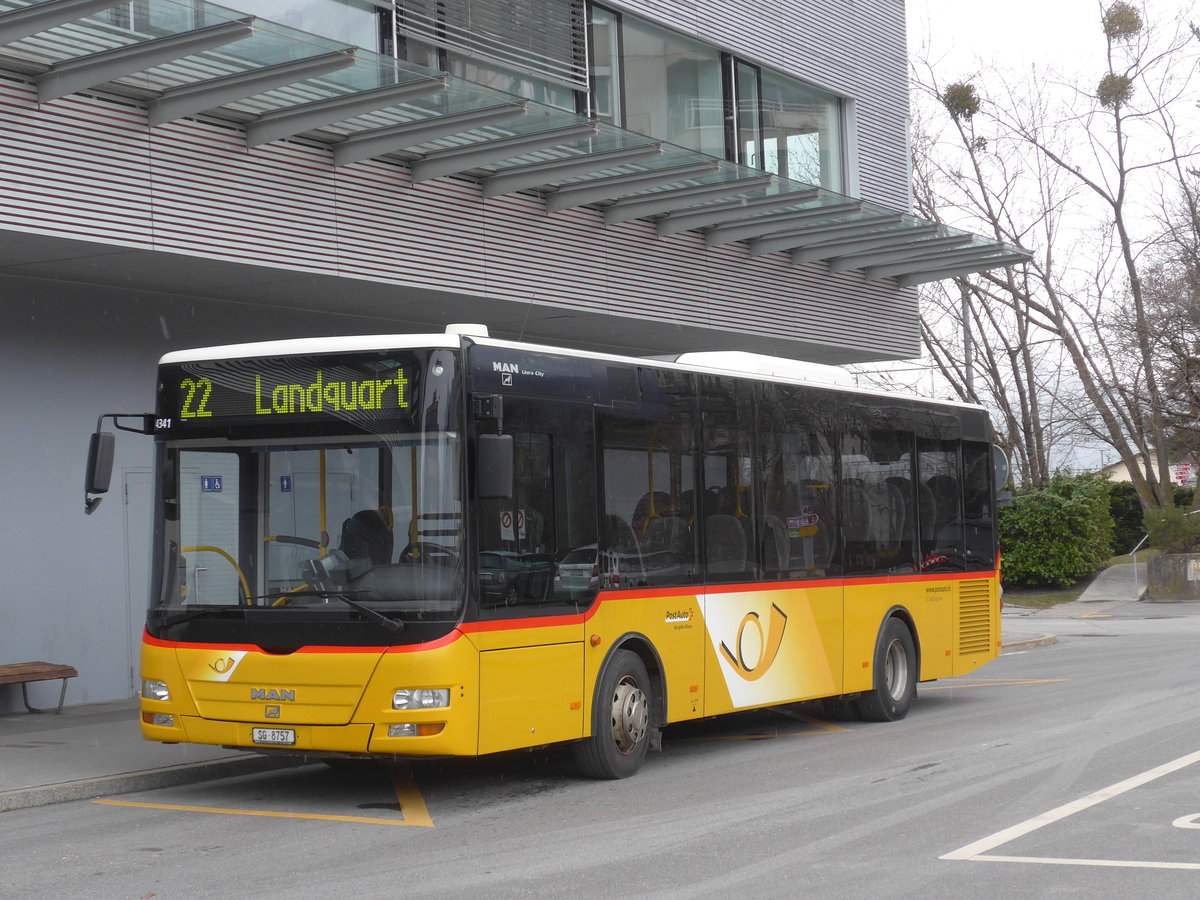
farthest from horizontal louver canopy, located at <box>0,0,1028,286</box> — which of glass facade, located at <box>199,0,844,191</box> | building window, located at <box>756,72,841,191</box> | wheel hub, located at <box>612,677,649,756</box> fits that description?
wheel hub, located at <box>612,677,649,756</box>

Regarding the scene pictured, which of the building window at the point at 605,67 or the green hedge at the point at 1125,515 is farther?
the green hedge at the point at 1125,515

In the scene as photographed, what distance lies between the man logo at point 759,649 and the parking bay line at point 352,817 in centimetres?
277

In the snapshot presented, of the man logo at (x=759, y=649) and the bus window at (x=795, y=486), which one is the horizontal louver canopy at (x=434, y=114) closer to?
the bus window at (x=795, y=486)

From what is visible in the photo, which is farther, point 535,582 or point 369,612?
point 535,582

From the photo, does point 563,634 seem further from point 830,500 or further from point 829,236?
point 829,236

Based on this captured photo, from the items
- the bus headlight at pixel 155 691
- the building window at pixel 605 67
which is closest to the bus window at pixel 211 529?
the bus headlight at pixel 155 691

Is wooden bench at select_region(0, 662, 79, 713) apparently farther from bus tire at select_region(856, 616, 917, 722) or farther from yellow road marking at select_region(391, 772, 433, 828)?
bus tire at select_region(856, 616, 917, 722)

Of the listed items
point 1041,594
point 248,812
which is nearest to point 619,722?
point 248,812

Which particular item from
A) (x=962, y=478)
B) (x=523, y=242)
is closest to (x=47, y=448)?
(x=523, y=242)

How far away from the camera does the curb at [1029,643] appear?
864 inches

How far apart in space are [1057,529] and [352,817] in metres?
27.9

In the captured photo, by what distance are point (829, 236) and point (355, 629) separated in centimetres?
1246

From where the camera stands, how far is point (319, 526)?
29.4ft

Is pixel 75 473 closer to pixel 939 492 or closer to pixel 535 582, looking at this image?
pixel 535 582
